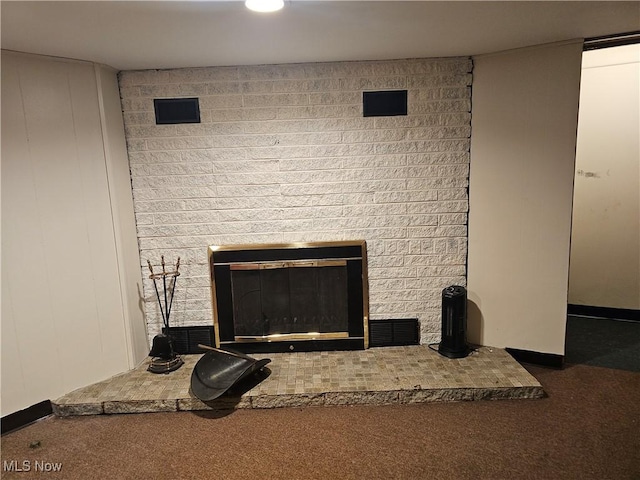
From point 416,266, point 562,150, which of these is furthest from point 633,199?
point 416,266

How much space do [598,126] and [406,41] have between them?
2.16 meters

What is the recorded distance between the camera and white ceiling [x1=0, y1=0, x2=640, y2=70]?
180cm

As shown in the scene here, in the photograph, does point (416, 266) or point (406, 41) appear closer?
point (406, 41)

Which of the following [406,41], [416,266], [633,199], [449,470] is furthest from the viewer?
[633,199]

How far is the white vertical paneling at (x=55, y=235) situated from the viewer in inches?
90.0

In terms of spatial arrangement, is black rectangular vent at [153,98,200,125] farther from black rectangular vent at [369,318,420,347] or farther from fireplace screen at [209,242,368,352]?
black rectangular vent at [369,318,420,347]

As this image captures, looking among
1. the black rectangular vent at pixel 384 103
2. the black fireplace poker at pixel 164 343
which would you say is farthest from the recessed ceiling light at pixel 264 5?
the black fireplace poker at pixel 164 343

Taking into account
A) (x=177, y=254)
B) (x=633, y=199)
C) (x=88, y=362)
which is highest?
(x=633, y=199)

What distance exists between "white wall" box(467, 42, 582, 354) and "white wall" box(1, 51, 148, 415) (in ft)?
7.97

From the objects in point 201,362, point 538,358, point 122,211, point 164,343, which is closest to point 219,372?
point 201,362

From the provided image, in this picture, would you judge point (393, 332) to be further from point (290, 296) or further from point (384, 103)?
point (384, 103)

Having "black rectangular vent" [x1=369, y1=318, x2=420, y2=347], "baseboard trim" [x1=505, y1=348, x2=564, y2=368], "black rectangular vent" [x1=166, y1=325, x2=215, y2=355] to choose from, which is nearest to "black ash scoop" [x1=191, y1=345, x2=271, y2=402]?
"black rectangular vent" [x1=166, y1=325, x2=215, y2=355]

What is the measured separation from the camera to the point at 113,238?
2.71 metres

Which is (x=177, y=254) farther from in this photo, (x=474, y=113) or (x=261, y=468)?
(x=474, y=113)
